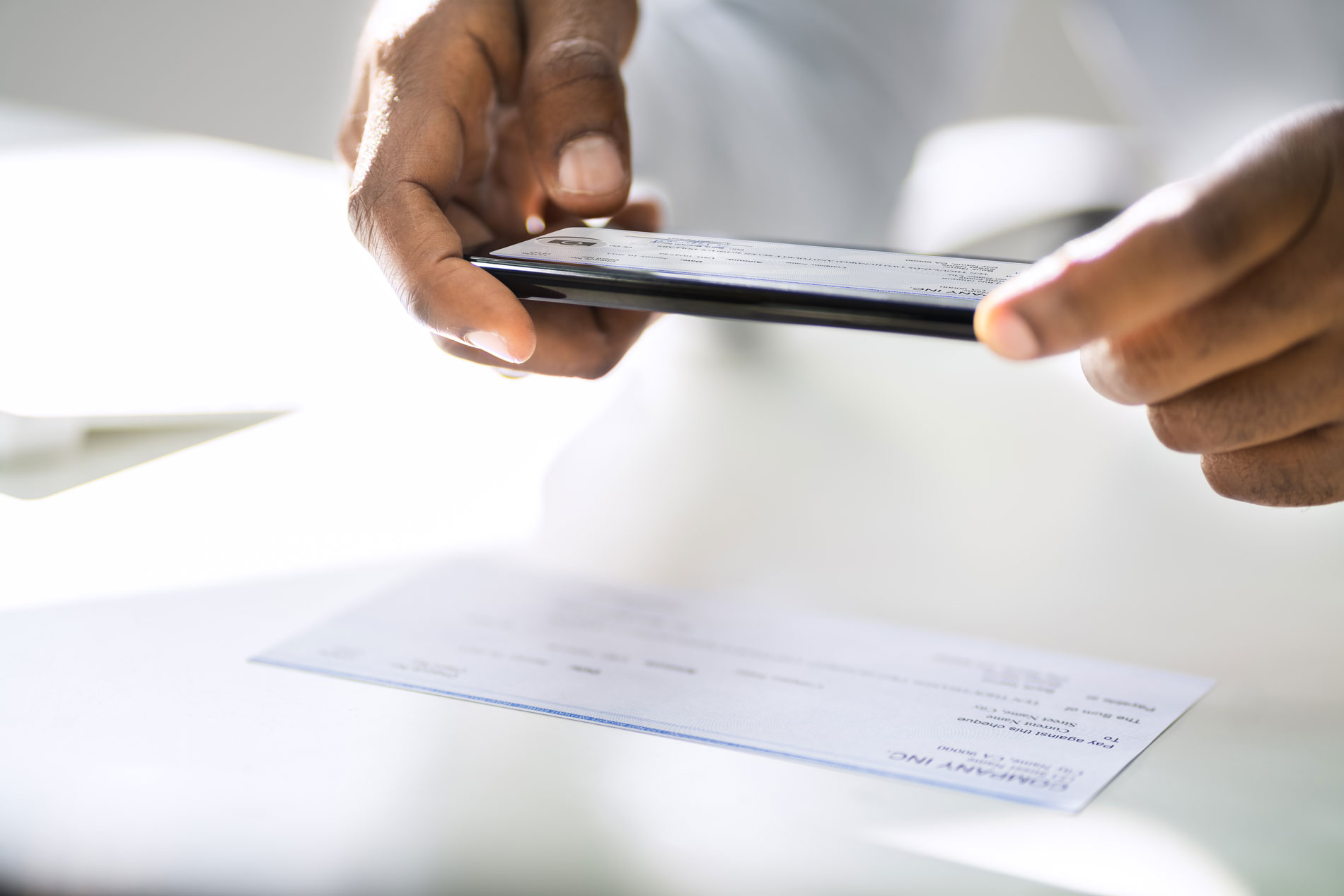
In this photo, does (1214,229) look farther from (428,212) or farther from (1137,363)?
(428,212)

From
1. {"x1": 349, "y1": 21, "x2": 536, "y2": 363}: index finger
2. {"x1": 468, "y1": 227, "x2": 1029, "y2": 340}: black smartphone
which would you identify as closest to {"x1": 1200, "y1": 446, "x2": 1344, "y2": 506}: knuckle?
{"x1": 468, "y1": 227, "x2": 1029, "y2": 340}: black smartphone

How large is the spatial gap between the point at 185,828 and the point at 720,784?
15cm

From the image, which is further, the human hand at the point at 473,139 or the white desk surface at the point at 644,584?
the human hand at the point at 473,139

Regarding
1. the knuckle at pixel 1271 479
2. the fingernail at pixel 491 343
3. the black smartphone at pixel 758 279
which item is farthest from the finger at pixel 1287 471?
the fingernail at pixel 491 343

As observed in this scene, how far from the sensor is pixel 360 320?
867 mm

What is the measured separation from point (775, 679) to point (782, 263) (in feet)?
0.50

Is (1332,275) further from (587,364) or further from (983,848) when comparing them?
(587,364)

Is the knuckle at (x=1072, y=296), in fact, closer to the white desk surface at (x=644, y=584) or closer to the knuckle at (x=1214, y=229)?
the knuckle at (x=1214, y=229)

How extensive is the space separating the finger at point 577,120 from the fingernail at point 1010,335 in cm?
29

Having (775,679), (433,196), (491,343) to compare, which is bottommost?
(775,679)

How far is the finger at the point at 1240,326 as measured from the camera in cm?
31

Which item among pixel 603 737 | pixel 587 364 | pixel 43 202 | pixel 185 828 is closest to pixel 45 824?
pixel 185 828

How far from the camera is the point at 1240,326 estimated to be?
0.32 metres

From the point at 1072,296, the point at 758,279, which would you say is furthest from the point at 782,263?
the point at 1072,296
